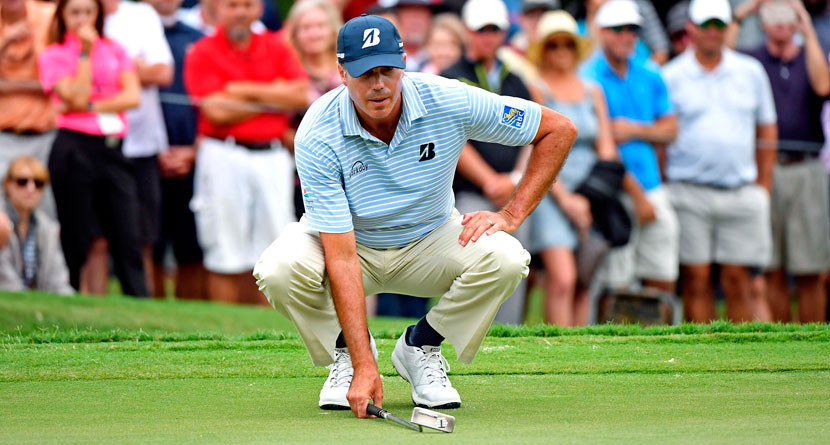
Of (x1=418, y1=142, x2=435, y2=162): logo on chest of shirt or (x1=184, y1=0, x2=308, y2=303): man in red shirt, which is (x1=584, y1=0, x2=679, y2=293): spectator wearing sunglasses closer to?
(x1=184, y1=0, x2=308, y2=303): man in red shirt

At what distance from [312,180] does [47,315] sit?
11.0 ft

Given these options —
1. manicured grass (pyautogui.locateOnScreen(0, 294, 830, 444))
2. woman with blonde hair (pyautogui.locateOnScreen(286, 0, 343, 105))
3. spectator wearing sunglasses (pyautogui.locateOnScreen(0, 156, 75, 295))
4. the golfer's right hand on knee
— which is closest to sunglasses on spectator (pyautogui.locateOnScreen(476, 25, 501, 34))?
woman with blonde hair (pyautogui.locateOnScreen(286, 0, 343, 105))

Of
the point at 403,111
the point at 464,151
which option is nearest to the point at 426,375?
the point at 403,111

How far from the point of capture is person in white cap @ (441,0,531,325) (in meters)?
8.88

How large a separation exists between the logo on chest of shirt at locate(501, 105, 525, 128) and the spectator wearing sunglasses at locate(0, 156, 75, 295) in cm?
486

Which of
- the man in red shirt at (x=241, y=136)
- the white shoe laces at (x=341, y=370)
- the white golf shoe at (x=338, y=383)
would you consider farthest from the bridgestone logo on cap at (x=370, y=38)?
the man in red shirt at (x=241, y=136)

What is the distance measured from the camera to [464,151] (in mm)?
8828

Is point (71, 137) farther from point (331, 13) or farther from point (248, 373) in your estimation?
point (248, 373)

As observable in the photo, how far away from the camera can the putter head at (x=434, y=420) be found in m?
4.38

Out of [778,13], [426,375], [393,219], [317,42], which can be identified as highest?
[778,13]

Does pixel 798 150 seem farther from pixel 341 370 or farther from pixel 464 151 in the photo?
pixel 341 370

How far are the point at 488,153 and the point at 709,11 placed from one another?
228 cm

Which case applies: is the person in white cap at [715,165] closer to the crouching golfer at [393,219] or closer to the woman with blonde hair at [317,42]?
the woman with blonde hair at [317,42]

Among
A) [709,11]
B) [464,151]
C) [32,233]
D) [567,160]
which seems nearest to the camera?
[464,151]
